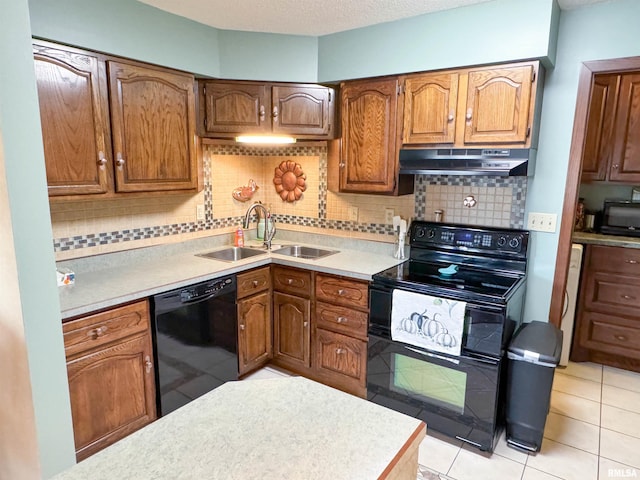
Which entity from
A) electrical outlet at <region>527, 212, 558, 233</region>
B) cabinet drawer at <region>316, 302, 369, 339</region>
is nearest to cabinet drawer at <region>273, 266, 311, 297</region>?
cabinet drawer at <region>316, 302, 369, 339</region>

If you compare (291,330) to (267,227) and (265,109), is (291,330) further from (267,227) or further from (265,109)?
(265,109)

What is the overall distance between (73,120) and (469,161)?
2.11 m

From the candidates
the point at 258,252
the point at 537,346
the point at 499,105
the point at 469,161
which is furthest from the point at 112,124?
the point at 537,346

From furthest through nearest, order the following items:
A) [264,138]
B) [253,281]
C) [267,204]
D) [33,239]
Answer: [267,204] < [264,138] < [253,281] < [33,239]

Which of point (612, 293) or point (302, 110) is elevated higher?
point (302, 110)

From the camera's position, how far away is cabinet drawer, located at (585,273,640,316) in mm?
3000

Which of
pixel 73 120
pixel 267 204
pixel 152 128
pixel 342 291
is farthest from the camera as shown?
pixel 267 204

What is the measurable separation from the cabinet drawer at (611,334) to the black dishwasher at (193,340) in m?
2.70

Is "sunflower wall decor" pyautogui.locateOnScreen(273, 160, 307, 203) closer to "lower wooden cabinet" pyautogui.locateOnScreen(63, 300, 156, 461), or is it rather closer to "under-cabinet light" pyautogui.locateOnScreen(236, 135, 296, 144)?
"under-cabinet light" pyautogui.locateOnScreen(236, 135, 296, 144)

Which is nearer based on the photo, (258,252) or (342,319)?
(342,319)

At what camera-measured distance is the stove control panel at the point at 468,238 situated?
100 inches

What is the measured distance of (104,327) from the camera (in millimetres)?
1938

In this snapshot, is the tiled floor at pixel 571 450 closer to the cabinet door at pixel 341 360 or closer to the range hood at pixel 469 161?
the cabinet door at pixel 341 360

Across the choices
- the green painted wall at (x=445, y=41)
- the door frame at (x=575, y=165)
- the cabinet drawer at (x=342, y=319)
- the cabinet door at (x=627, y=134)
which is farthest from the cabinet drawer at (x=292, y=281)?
the cabinet door at (x=627, y=134)
